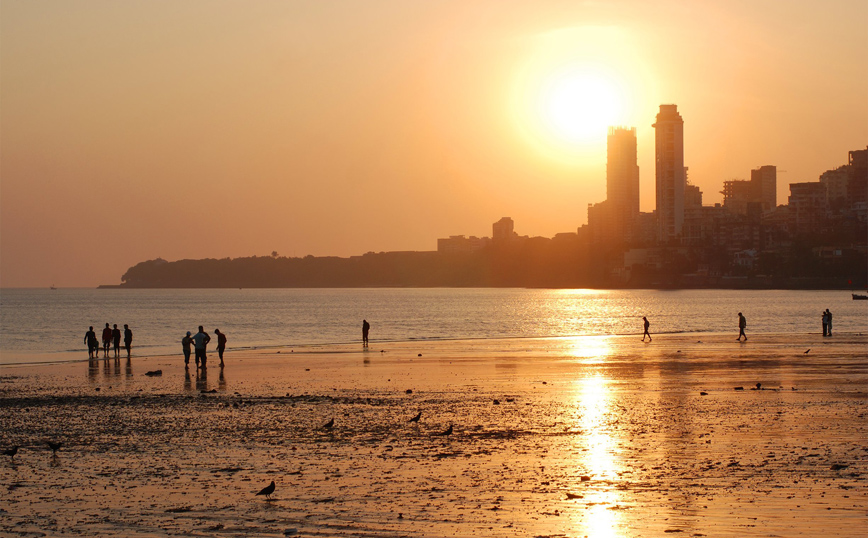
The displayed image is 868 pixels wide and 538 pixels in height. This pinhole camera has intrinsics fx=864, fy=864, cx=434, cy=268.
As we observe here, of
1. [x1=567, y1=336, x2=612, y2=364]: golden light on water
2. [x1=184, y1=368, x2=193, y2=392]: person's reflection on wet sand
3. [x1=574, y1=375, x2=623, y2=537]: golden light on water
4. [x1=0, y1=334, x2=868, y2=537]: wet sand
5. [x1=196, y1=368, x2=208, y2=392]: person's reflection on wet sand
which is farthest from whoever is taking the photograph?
[x1=567, y1=336, x2=612, y2=364]: golden light on water

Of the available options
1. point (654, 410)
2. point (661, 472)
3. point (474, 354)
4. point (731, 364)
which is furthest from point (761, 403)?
point (474, 354)

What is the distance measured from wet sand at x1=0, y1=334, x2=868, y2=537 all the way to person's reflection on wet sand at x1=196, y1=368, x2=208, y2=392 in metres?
0.29

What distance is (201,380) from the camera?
30.2m

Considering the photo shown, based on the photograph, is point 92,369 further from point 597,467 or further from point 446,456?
point 597,467

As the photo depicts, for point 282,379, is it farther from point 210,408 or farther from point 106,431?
point 106,431

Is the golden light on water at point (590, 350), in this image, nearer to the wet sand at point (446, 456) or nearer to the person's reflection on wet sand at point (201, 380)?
the wet sand at point (446, 456)

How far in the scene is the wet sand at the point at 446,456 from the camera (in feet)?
35.7

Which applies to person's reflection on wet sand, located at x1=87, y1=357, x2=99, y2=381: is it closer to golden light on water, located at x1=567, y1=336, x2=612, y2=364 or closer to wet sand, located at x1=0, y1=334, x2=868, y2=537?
wet sand, located at x1=0, y1=334, x2=868, y2=537

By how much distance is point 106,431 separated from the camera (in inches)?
724

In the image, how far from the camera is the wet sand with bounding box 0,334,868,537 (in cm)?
1088

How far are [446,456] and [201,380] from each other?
17.5 metres

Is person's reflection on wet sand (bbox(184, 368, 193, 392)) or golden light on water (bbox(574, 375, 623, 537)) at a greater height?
golden light on water (bbox(574, 375, 623, 537))

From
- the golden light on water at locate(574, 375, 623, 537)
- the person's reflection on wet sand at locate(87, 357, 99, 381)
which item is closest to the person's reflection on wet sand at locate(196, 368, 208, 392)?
the person's reflection on wet sand at locate(87, 357, 99, 381)

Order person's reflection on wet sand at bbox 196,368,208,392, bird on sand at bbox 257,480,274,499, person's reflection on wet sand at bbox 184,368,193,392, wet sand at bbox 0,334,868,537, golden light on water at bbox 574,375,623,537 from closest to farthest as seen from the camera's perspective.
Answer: golden light on water at bbox 574,375,623,537 < wet sand at bbox 0,334,868,537 < bird on sand at bbox 257,480,274,499 < person's reflection on wet sand at bbox 184,368,193,392 < person's reflection on wet sand at bbox 196,368,208,392
